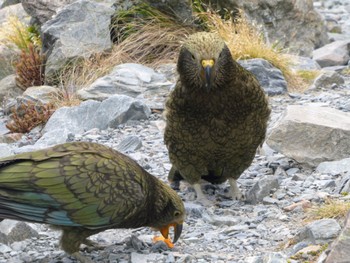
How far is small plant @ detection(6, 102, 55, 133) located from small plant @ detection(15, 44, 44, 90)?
4.73ft

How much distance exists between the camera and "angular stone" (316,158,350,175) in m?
7.29

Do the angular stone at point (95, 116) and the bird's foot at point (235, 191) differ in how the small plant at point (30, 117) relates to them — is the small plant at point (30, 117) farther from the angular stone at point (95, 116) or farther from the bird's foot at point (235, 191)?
the bird's foot at point (235, 191)

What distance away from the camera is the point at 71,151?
5.61 m

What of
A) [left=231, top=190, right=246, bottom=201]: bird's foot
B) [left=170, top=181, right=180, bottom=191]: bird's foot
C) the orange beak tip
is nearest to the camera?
the orange beak tip

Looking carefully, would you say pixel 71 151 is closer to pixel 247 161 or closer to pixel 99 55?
pixel 247 161

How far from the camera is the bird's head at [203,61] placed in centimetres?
642

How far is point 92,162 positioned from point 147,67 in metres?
5.93

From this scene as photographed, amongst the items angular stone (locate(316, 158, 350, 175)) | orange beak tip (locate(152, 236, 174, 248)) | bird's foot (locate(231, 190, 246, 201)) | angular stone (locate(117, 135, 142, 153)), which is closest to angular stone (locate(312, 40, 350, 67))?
angular stone (locate(117, 135, 142, 153))

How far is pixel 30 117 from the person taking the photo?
10.5 m

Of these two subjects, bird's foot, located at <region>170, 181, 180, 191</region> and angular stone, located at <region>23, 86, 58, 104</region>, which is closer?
bird's foot, located at <region>170, 181, 180, 191</region>

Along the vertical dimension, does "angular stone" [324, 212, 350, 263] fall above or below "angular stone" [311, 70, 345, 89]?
above

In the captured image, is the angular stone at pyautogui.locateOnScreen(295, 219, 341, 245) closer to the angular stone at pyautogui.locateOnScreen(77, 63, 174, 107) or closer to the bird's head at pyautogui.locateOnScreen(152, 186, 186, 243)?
the bird's head at pyautogui.locateOnScreen(152, 186, 186, 243)

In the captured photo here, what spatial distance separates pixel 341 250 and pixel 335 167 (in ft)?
8.21

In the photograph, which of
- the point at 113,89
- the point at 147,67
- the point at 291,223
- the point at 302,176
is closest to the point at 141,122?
the point at 113,89
